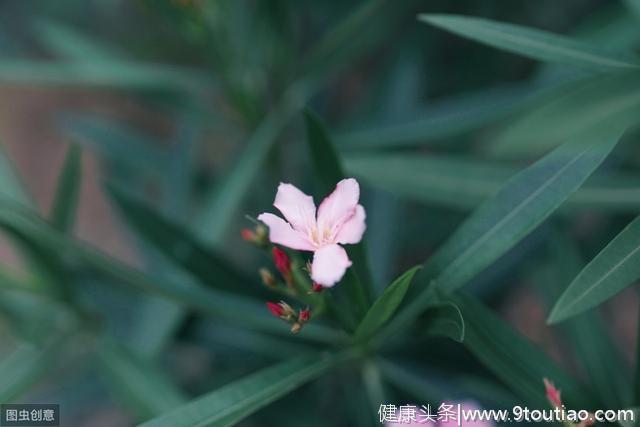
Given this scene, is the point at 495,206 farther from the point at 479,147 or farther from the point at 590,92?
the point at 479,147

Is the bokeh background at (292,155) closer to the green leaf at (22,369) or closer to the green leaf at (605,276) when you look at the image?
the green leaf at (22,369)

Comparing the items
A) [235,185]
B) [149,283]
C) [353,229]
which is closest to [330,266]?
[353,229]

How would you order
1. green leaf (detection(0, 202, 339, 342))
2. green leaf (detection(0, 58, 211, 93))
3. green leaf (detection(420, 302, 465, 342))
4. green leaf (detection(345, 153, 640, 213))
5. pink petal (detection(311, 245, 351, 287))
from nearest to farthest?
pink petal (detection(311, 245, 351, 287))
green leaf (detection(420, 302, 465, 342))
green leaf (detection(0, 202, 339, 342))
green leaf (detection(345, 153, 640, 213))
green leaf (detection(0, 58, 211, 93))

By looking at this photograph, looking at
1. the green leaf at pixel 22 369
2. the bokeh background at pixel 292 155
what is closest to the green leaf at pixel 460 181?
the bokeh background at pixel 292 155

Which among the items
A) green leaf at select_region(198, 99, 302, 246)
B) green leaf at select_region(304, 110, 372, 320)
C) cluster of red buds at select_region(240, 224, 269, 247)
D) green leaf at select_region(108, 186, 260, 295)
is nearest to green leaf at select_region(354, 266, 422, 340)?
green leaf at select_region(304, 110, 372, 320)

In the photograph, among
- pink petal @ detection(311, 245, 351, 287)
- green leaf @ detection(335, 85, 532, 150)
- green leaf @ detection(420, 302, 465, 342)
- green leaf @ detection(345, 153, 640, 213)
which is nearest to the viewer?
pink petal @ detection(311, 245, 351, 287)

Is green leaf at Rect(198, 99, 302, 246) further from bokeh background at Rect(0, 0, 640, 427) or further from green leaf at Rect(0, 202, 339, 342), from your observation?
green leaf at Rect(0, 202, 339, 342)
